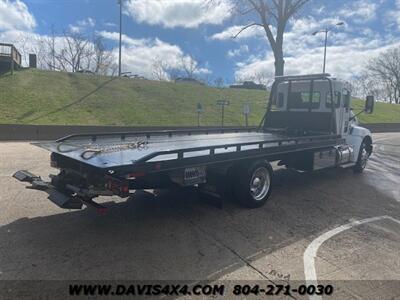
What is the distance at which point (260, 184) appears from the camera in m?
6.29

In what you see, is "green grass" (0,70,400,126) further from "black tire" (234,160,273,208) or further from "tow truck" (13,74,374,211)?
"black tire" (234,160,273,208)

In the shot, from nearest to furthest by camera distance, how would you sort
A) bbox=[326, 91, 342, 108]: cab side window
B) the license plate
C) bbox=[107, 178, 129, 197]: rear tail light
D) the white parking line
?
1. the white parking line
2. bbox=[107, 178, 129, 197]: rear tail light
3. the license plate
4. bbox=[326, 91, 342, 108]: cab side window

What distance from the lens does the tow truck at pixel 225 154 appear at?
4473 millimetres

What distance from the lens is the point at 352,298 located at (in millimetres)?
3459

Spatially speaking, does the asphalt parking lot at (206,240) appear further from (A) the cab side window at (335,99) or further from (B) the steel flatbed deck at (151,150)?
(A) the cab side window at (335,99)

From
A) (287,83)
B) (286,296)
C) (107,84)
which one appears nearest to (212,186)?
(286,296)

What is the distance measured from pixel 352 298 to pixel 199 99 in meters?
28.4

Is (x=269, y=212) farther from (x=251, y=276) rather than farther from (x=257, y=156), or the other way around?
(x=251, y=276)

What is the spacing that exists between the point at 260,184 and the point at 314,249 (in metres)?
1.89

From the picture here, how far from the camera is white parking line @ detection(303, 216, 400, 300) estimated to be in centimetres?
382

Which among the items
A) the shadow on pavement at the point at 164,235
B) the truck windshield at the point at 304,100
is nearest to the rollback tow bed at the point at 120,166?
the shadow on pavement at the point at 164,235

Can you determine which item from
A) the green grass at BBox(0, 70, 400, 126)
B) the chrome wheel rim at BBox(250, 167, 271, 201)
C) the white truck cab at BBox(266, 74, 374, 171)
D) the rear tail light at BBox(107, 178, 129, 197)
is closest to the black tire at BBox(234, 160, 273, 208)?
the chrome wheel rim at BBox(250, 167, 271, 201)

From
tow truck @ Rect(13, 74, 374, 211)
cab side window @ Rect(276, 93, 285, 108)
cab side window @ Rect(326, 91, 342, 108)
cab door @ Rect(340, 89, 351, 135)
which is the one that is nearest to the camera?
tow truck @ Rect(13, 74, 374, 211)

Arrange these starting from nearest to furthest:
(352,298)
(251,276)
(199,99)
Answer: (352,298) → (251,276) → (199,99)
